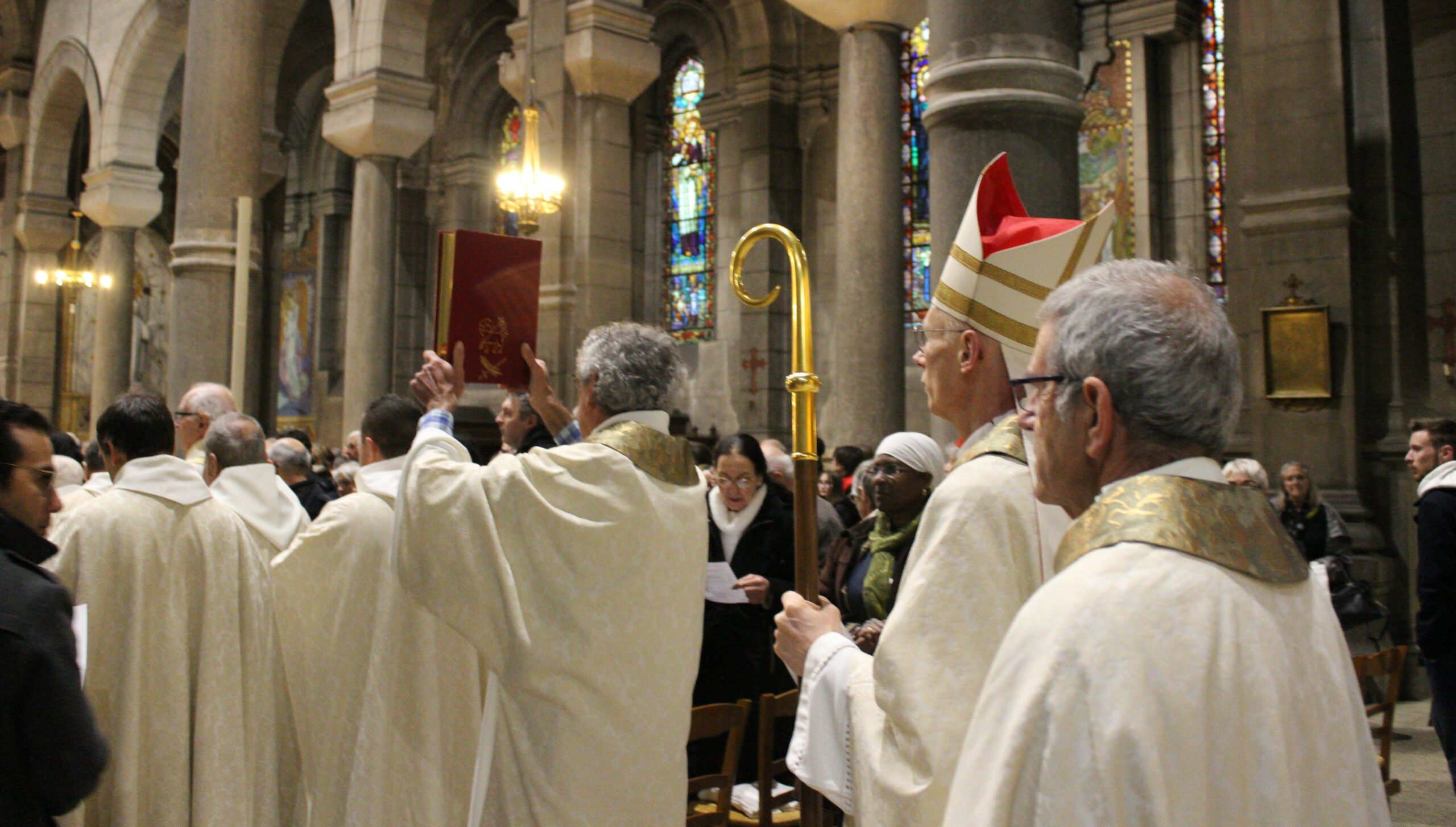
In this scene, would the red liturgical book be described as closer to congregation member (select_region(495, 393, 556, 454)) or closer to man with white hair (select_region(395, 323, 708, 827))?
man with white hair (select_region(395, 323, 708, 827))

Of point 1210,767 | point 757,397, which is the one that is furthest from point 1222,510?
point 757,397

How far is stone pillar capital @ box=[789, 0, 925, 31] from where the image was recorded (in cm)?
848

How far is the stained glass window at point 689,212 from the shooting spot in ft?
51.8

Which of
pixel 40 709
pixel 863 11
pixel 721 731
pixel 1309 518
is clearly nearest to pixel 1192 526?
pixel 40 709

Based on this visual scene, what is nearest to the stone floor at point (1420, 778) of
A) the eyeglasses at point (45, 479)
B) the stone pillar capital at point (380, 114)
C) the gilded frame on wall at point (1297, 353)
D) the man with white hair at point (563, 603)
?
the gilded frame on wall at point (1297, 353)

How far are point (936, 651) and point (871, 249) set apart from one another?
282 inches

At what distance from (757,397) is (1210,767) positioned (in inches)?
515

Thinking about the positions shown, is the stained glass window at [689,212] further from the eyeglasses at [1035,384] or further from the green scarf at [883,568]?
the eyeglasses at [1035,384]

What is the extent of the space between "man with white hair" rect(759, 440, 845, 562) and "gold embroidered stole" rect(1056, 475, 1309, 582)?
11.5ft

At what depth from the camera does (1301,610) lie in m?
1.33

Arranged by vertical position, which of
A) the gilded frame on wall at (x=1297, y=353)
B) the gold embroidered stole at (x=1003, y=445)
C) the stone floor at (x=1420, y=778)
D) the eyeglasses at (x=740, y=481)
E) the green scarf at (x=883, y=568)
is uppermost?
the gilded frame on wall at (x=1297, y=353)

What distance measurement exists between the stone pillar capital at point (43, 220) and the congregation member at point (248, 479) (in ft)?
52.9

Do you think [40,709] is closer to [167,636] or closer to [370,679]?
[167,636]

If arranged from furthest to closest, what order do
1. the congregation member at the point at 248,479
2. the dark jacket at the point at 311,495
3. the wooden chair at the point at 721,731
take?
the dark jacket at the point at 311,495 < the congregation member at the point at 248,479 < the wooden chair at the point at 721,731
